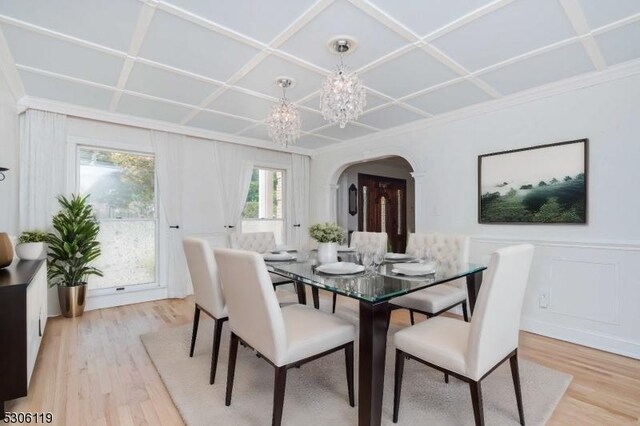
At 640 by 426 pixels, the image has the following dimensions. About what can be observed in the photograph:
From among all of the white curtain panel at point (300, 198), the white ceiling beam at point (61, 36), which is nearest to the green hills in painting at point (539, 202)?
the white curtain panel at point (300, 198)

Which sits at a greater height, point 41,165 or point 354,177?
point 354,177

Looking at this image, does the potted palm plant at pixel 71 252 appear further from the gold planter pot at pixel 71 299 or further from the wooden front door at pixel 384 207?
the wooden front door at pixel 384 207

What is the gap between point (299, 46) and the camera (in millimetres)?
2258

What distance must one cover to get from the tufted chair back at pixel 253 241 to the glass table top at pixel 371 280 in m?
1.28

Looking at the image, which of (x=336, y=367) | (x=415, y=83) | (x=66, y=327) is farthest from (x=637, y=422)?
(x=66, y=327)

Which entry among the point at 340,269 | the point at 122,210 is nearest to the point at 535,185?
the point at 340,269

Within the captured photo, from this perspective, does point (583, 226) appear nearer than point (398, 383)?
No

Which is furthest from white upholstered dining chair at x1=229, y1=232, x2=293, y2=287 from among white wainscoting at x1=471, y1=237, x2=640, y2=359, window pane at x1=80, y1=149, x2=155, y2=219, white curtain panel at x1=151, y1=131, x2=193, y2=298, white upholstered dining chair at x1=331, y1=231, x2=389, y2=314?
white wainscoting at x1=471, y1=237, x2=640, y2=359

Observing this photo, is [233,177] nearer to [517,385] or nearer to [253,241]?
[253,241]

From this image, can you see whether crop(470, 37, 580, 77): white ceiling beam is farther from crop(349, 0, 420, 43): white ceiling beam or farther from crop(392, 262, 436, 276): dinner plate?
crop(392, 262, 436, 276): dinner plate

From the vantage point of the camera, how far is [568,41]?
221cm

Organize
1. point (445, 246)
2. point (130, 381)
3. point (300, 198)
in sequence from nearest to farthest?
point (130, 381)
point (445, 246)
point (300, 198)

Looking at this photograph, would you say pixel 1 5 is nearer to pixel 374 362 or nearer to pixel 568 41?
pixel 374 362

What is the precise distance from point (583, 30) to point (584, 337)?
8.29ft
